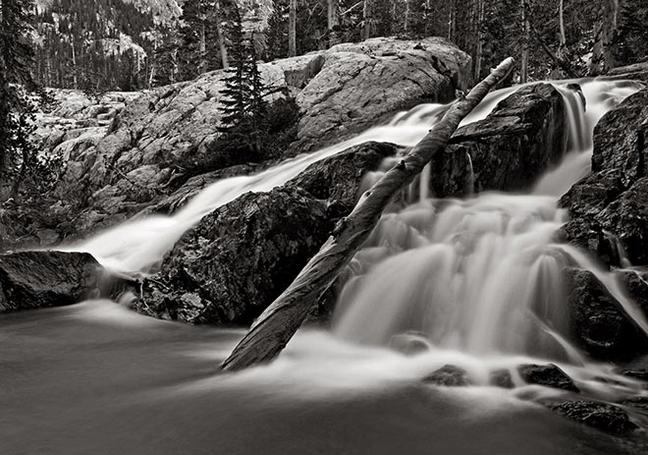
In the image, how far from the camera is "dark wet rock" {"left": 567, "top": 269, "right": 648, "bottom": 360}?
207 inches

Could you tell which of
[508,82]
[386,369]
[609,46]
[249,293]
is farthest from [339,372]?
[508,82]

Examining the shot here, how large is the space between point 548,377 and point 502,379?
0.44 meters

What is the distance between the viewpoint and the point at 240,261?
26.1ft

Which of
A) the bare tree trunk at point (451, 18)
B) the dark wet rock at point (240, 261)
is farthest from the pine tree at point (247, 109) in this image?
the bare tree trunk at point (451, 18)

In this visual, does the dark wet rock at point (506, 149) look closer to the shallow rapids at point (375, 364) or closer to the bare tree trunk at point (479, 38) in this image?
the shallow rapids at point (375, 364)

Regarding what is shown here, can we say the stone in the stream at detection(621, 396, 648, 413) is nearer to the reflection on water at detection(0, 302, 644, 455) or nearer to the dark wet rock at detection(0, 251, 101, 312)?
the reflection on water at detection(0, 302, 644, 455)

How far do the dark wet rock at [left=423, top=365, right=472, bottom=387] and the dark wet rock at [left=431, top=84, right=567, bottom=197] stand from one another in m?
4.91

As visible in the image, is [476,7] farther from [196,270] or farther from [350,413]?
[350,413]

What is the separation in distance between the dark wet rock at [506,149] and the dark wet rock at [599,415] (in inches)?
222

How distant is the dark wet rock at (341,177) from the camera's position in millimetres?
9266

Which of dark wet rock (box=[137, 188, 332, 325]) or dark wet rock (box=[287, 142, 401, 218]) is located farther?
dark wet rock (box=[287, 142, 401, 218])

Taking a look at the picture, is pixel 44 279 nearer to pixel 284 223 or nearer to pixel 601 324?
pixel 284 223

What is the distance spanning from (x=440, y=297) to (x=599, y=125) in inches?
191

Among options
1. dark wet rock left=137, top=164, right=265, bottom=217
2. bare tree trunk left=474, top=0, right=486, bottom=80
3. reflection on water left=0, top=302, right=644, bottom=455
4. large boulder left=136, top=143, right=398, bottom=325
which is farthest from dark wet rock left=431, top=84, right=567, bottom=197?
bare tree trunk left=474, top=0, right=486, bottom=80
